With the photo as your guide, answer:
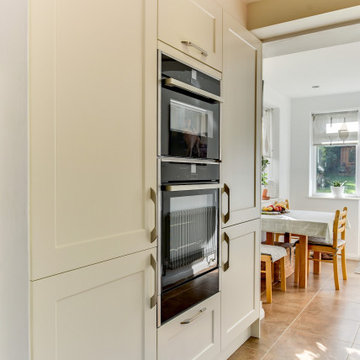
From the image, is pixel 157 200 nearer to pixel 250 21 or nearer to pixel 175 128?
pixel 175 128

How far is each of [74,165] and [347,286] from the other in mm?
3766

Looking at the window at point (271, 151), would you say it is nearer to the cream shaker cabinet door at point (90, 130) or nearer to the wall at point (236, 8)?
the wall at point (236, 8)

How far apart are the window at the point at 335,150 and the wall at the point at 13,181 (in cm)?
534

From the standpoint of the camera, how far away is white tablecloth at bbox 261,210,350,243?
12.6 ft

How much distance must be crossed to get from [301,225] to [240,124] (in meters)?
2.04

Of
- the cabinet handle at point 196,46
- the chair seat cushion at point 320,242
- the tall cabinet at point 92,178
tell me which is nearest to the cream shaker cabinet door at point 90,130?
the tall cabinet at point 92,178

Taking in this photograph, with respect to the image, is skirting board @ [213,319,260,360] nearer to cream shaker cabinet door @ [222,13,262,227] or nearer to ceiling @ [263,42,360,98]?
cream shaker cabinet door @ [222,13,262,227]

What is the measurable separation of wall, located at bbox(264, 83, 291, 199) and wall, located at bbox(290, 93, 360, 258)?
6.0 inches

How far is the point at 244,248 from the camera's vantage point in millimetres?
2396

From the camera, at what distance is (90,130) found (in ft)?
4.19

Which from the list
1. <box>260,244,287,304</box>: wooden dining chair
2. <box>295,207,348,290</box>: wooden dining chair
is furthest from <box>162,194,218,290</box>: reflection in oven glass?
<box>295,207,348,290</box>: wooden dining chair

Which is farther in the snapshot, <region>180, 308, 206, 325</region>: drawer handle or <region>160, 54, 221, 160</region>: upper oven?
<region>180, 308, 206, 325</region>: drawer handle

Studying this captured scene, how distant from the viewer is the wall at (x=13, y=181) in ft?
3.55

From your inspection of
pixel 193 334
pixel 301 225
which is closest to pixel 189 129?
pixel 193 334
